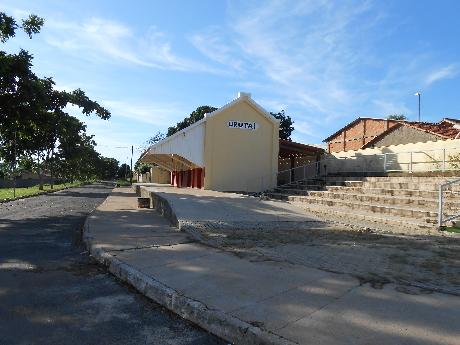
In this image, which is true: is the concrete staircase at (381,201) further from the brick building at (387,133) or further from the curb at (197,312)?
the brick building at (387,133)

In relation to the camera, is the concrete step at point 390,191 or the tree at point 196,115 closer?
the concrete step at point 390,191

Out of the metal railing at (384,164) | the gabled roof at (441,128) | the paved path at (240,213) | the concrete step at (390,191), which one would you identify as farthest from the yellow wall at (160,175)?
the paved path at (240,213)

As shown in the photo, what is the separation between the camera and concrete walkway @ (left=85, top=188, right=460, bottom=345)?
146 inches

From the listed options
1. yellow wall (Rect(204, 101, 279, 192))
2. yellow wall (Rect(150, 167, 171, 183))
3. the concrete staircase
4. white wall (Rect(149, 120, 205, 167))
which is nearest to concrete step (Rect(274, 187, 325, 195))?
the concrete staircase

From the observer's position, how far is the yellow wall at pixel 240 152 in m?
24.2

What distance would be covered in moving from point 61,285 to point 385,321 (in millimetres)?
4439

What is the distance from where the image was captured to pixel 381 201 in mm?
14758

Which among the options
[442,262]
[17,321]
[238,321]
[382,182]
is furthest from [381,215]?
[17,321]

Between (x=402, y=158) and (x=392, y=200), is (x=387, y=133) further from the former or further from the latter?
(x=392, y=200)

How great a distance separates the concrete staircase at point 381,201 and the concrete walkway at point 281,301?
6.52m

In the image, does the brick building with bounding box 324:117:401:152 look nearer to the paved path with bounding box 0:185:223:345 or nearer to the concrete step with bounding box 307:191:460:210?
the concrete step with bounding box 307:191:460:210

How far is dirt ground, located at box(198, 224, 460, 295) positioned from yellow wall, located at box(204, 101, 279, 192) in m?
13.9

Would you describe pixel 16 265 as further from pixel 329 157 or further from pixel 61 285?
pixel 329 157

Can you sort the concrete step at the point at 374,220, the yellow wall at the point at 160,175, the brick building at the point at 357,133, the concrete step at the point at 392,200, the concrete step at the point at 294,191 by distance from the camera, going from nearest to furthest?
the concrete step at the point at 374,220 → the concrete step at the point at 392,200 → the concrete step at the point at 294,191 → the brick building at the point at 357,133 → the yellow wall at the point at 160,175
